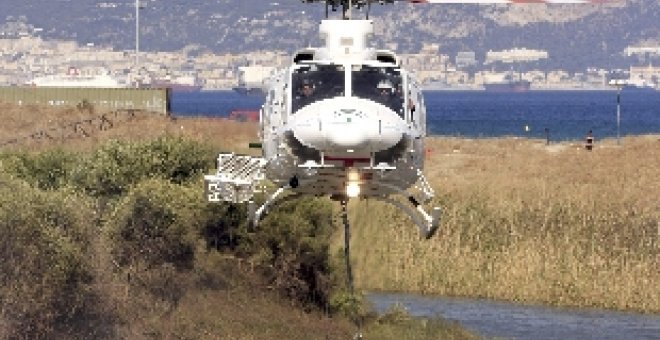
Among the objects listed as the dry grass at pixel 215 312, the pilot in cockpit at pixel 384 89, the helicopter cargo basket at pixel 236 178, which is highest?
the pilot in cockpit at pixel 384 89

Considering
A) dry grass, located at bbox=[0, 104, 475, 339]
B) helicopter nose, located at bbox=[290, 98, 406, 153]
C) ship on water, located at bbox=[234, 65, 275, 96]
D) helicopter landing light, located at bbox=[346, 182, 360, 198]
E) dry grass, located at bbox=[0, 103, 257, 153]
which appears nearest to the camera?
helicopter nose, located at bbox=[290, 98, 406, 153]

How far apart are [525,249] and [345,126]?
4783 cm

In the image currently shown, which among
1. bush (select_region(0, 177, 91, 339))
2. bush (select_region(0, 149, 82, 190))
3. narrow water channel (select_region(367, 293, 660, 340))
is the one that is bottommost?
narrow water channel (select_region(367, 293, 660, 340))

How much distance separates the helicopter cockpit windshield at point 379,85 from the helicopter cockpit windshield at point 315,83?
1.04 ft

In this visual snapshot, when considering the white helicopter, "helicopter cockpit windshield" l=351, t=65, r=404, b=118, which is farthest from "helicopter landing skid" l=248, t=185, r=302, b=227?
"helicopter cockpit windshield" l=351, t=65, r=404, b=118

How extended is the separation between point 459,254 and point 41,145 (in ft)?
110

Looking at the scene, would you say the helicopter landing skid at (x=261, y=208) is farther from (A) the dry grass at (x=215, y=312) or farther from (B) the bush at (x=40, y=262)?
(B) the bush at (x=40, y=262)

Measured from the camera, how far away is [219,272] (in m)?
74.4

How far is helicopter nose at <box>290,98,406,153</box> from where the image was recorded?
34.9 metres

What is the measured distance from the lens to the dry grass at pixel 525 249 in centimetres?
7962

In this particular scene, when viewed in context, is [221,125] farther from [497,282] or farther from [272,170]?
[272,170]

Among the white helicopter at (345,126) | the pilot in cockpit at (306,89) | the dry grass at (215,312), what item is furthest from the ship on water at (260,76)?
the dry grass at (215,312)

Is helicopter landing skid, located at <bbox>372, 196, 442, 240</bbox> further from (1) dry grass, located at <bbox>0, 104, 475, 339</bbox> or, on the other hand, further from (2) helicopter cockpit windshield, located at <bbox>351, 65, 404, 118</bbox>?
(1) dry grass, located at <bbox>0, 104, 475, 339</bbox>

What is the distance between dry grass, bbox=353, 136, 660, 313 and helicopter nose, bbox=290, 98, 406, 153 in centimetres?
4386
